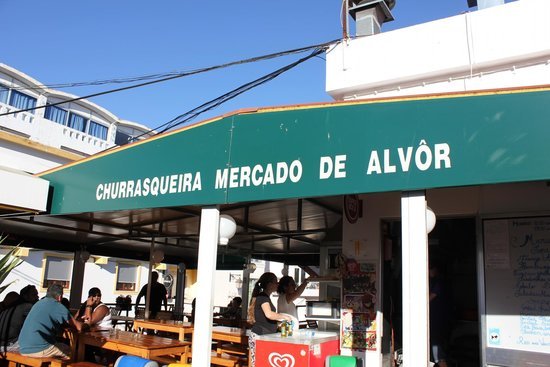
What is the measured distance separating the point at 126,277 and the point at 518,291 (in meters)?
23.8

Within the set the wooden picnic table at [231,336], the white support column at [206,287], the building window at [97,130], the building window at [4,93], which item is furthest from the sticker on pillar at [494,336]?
the building window at [97,130]

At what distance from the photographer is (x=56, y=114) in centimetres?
3300

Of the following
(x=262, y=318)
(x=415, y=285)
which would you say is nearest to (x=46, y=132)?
(x=262, y=318)

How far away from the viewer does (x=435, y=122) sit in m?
3.66

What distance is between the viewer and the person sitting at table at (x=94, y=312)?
7147 millimetres

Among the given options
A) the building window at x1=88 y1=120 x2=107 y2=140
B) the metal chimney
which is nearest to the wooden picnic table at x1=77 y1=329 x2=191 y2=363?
the metal chimney

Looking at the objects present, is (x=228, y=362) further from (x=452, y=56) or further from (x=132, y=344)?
(x=452, y=56)

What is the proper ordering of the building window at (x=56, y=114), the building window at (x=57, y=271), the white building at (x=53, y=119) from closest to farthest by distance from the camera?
1. the building window at (x=57, y=271)
2. the white building at (x=53, y=119)
3. the building window at (x=56, y=114)

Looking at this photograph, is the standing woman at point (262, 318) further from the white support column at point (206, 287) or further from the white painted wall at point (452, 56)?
the white painted wall at point (452, 56)

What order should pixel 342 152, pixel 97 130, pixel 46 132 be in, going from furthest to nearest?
1. pixel 97 130
2. pixel 46 132
3. pixel 342 152

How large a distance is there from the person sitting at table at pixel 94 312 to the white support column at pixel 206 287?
2.98 m

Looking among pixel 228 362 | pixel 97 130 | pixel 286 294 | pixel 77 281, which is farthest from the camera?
pixel 97 130

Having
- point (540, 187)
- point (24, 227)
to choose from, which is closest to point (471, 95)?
point (540, 187)

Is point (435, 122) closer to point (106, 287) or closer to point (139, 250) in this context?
point (139, 250)
